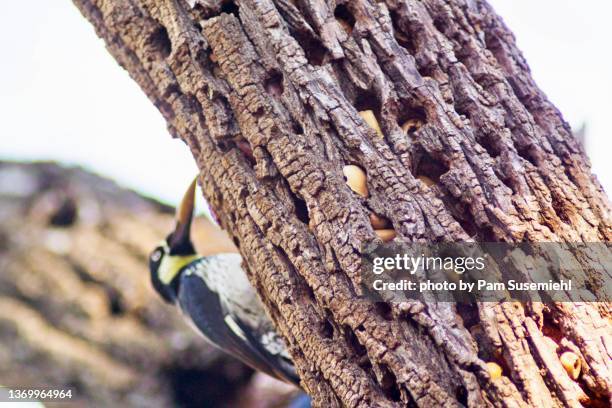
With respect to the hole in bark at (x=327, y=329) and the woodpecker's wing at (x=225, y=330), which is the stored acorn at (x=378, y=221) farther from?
the woodpecker's wing at (x=225, y=330)

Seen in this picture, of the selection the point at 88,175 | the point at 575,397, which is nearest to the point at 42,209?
the point at 88,175

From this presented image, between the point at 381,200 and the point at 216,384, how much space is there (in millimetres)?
2405

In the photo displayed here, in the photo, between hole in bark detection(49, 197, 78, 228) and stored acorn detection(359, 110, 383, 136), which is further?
hole in bark detection(49, 197, 78, 228)

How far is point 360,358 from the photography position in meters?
0.92

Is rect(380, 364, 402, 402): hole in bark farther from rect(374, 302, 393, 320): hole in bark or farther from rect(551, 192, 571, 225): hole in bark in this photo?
rect(551, 192, 571, 225): hole in bark

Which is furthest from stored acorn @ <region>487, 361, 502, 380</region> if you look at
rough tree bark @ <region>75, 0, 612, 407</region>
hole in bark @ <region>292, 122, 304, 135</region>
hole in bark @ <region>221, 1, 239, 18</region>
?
hole in bark @ <region>221, 1, 239, 18</region>

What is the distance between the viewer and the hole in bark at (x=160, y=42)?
3.81 ft

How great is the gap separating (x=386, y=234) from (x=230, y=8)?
0.49 m

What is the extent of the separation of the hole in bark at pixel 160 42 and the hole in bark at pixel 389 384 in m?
0.68

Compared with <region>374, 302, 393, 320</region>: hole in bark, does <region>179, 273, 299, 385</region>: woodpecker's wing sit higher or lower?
lower

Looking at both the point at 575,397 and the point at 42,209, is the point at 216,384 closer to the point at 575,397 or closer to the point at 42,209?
the point at 42,209

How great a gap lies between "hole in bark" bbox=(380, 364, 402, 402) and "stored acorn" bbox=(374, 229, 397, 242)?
18 centimetres

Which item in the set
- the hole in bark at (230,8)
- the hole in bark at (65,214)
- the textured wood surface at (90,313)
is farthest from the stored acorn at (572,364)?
the hole in bark at (65,214)

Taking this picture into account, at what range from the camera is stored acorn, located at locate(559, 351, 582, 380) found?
32.5 inches
